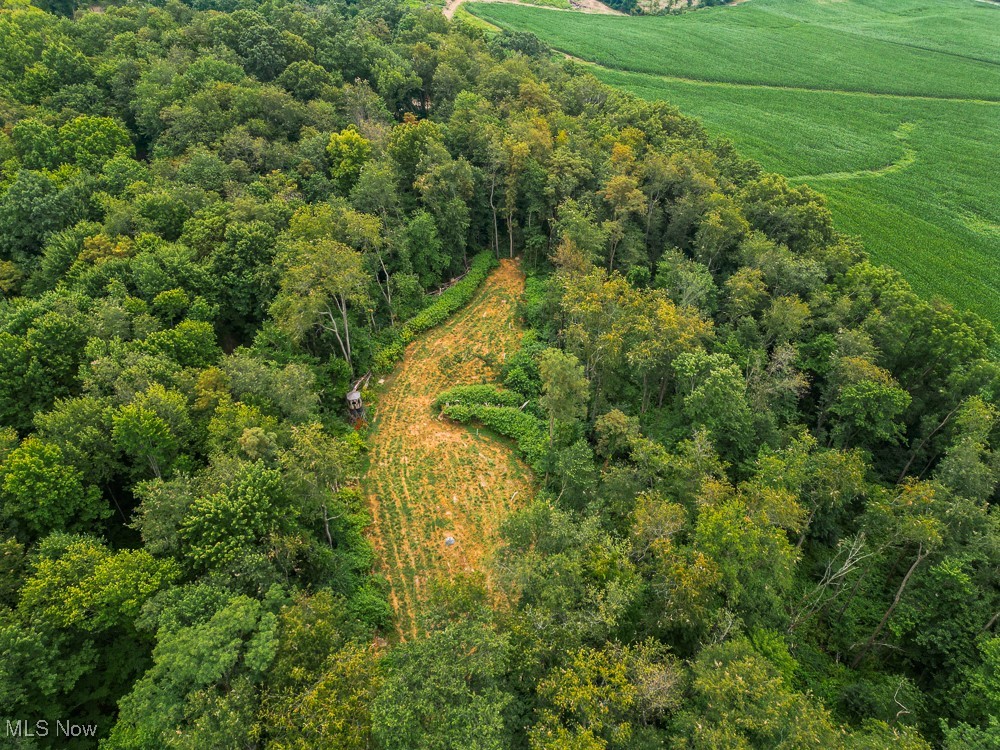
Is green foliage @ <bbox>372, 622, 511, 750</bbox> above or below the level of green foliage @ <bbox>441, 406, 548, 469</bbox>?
above

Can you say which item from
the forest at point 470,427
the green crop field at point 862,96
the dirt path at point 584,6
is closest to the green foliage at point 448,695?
the forest at point 470,427

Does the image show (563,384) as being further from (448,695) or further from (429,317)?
(429,317)

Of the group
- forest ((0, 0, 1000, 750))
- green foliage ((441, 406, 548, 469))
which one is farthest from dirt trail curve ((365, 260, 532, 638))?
forest ((0, 0, 1000, 750))

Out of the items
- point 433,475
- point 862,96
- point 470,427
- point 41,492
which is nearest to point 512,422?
point 470,427

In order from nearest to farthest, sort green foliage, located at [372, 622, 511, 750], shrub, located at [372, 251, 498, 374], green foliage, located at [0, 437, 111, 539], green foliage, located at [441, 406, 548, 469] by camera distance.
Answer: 1. green foliage, located at [372, 622, 511, 750]
2. green foliage, located at [0, 437, 111, 539]
3. green foliage, located at [441, 406, 548, 469]
4. shrub, located at [372, 251, 498, 374]

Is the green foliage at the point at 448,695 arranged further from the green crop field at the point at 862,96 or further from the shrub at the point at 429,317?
the green crop field at the point at 862,96

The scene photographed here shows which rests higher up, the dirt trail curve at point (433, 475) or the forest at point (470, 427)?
the forest at point (470, 427)

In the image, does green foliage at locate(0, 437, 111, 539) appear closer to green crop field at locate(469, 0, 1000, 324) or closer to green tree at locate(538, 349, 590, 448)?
green tree at locate(538, 349, 590, 448)
